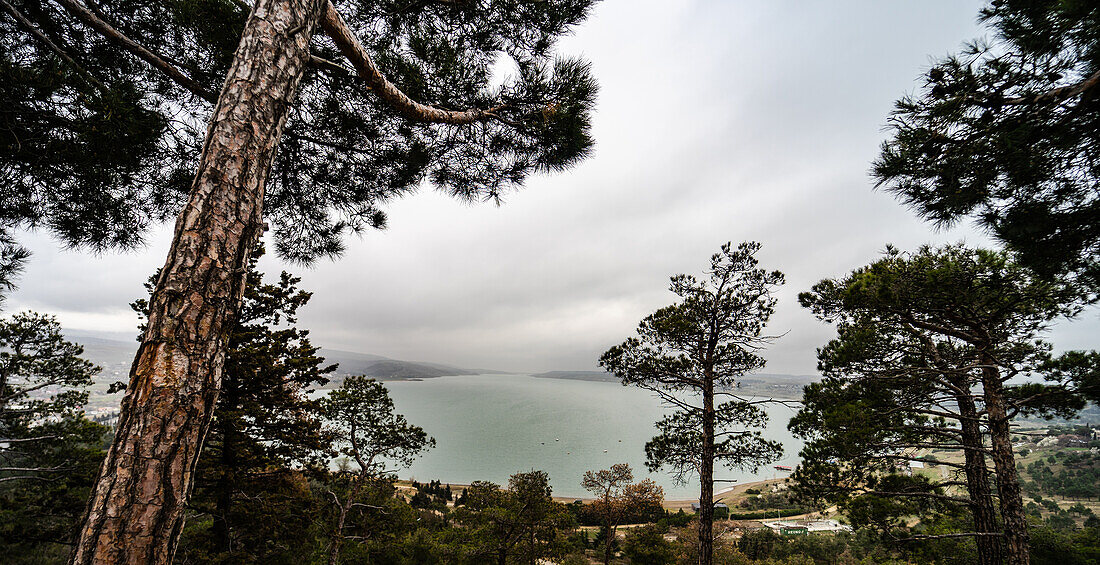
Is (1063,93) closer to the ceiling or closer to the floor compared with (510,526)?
closer to the ceiling

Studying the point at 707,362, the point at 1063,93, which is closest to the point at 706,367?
the point at 707,362

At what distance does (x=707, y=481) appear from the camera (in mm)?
Result: 5285

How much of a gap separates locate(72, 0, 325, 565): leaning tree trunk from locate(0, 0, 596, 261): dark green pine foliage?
2.02ft

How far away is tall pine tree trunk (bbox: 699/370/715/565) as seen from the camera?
5.23 m

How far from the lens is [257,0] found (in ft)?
4.14

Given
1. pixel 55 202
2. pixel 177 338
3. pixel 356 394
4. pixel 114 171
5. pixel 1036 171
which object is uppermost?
pixel 1036 171

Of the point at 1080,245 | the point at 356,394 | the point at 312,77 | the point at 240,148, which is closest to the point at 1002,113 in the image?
the point at 1080,245

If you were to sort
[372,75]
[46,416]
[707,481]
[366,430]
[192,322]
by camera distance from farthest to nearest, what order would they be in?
[366,430]
[46,416]
[707,481]
[372,75]
[192,322]

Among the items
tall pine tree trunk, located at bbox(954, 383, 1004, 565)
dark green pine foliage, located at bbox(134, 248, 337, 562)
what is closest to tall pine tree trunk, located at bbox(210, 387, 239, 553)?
dark green pine foliage, located at bbox(134, 248, 337, 562)

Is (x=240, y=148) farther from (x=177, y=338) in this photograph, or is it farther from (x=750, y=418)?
(x=750, y=418)

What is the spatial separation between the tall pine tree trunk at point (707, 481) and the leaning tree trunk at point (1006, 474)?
2851mm

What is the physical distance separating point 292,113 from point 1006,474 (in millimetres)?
7712

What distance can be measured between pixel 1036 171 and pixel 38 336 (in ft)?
42.1

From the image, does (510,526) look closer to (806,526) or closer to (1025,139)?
(1025,139)
